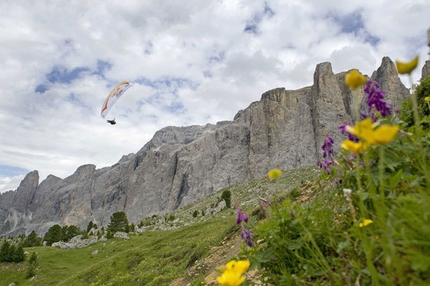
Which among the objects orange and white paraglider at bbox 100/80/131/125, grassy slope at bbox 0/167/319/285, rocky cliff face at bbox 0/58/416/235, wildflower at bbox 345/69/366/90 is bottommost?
grassy slope at bbox 0/167/319/285

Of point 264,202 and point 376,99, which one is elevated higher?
point 376,99

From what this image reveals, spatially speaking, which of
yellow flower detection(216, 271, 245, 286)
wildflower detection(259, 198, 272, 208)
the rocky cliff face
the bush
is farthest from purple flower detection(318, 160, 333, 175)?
the rocky cliff face

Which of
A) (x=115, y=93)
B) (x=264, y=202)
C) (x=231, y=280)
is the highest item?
(x=115, y=93)

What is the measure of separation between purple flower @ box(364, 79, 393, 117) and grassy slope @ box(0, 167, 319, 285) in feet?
15.5

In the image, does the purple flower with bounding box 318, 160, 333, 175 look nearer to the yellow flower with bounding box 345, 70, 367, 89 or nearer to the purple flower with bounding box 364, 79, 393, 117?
the purple flower with bounding box 364, 79, 393, 117

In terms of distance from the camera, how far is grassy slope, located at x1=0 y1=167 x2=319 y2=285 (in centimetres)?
1371

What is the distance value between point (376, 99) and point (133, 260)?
2163cm

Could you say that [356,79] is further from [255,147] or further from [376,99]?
[255,147]

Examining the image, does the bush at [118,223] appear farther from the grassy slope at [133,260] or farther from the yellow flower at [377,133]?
the yellow flower at [377,133]

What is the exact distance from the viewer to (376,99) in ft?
9.64

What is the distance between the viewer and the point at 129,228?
169 feet

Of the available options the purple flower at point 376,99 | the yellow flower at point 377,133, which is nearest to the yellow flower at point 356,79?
the yellow flower at point 377,133

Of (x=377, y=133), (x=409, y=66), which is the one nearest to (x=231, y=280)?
(x=377, y=133)

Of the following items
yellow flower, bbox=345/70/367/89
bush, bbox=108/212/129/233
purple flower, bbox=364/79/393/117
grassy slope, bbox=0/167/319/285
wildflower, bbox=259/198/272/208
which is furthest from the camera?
bush, bbox=108/212/129/233
